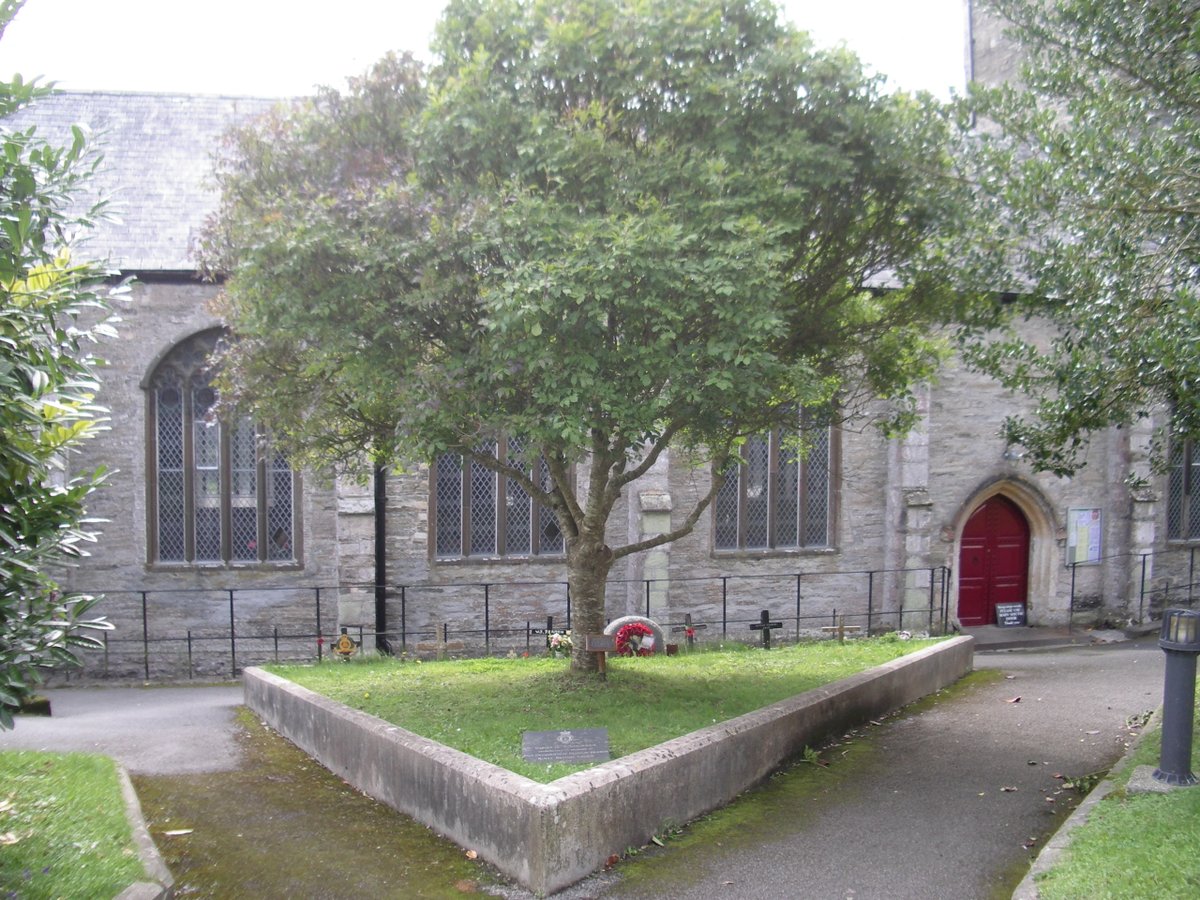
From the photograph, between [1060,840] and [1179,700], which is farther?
[1179,700]

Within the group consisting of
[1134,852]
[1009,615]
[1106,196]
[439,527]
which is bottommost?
[1009,615]

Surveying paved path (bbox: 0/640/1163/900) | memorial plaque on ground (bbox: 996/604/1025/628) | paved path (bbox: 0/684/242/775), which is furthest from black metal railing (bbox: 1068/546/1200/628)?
paved path (bbox: 0/684/242/775)

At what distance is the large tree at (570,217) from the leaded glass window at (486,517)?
752 cm

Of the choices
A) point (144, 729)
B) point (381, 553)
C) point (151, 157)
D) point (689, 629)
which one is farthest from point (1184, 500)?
point (151, 157)

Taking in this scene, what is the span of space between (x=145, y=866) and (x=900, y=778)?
5508 mm

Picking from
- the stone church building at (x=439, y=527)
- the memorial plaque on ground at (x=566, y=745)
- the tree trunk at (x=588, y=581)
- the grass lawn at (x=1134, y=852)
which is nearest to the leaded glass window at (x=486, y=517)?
the stone church building at (x=439, y=527)

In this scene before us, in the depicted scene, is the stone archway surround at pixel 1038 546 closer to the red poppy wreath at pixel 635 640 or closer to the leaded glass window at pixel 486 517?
the red poppy wreath at pixel 635 640

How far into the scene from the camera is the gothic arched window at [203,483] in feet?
51.3

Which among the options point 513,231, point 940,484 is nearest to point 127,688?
point 513,231

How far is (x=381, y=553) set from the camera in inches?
615

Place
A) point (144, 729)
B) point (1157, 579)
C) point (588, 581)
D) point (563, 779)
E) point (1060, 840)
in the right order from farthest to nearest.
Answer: point (1157, 579)
point (144, 729)
point (588, 581)
point (563, 779)
point (1060, 840)

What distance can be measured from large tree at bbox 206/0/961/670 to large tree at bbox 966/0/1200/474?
73 cm

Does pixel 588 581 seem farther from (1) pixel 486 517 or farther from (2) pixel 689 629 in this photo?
(1) pixel 486 517

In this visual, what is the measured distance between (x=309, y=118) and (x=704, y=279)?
11.9 feet
